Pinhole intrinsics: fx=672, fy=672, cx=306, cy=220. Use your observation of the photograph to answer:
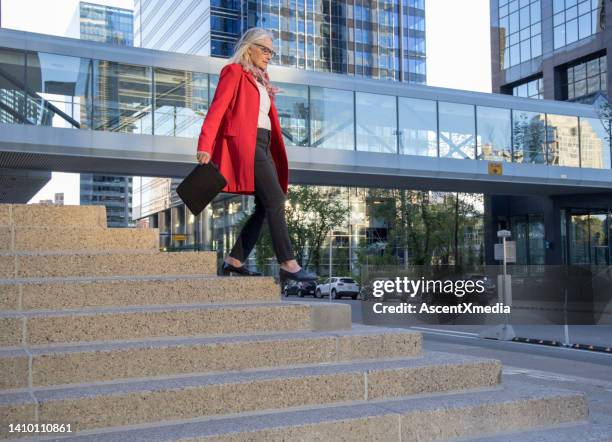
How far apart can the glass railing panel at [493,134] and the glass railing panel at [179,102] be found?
11.9 m

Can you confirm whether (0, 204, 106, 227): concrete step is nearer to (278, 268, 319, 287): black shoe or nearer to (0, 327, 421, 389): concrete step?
(278, 268, 319, 287): black shoe

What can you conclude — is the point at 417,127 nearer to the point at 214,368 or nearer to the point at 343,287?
the point at 343,287

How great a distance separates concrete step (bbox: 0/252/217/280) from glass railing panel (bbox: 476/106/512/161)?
23650mm

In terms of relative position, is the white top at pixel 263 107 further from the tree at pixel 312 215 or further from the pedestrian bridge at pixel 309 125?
the tree at pixel 312 215

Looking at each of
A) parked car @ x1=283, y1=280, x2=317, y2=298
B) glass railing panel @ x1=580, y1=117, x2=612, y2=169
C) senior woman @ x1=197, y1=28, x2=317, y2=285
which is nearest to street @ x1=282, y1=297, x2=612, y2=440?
senior woman @ x1=197, y1=28, x2=317, y2=285

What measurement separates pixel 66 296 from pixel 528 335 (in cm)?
1692

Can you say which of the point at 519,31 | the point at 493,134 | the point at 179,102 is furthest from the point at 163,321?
the point at 519,31

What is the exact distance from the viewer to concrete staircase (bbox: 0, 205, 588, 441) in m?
3.62

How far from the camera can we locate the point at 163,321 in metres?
4.52

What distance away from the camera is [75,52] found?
69.8ft

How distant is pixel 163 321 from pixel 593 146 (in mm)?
30848

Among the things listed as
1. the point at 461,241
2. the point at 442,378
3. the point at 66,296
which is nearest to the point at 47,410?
the point at 66,296

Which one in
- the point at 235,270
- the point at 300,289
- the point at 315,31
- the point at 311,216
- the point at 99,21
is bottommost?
the point at 300,289

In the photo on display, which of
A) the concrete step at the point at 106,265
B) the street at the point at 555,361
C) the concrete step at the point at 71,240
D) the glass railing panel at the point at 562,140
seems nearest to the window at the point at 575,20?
the glass railing panel at the point at 562,140
